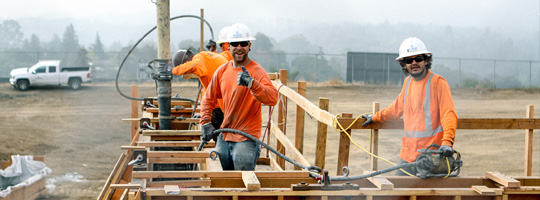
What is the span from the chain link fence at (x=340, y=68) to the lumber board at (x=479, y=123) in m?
5.51

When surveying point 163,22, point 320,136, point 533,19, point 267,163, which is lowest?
point 267,163

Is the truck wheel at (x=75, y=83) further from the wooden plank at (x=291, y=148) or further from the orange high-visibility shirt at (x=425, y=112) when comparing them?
the orange high-visibility shirt at (x=425, y=112)

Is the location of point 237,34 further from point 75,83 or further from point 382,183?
point 75,83

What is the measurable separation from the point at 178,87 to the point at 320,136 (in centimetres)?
3633

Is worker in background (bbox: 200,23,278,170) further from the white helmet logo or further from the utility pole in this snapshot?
the utility pole

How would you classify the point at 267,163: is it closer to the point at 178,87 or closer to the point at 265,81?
the point at 265,81

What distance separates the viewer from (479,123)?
7160 millimetres

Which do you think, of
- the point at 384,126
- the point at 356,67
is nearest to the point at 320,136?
the point at 384,126

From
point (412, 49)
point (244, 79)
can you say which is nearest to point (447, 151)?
point (412, 49)

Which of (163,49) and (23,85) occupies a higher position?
(163,49)

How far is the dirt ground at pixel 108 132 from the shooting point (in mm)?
22469

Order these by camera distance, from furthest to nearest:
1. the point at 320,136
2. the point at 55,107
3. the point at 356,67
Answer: the point at 356,67 → the point at 55,107 → the point at 320,136

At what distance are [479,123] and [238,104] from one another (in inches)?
104

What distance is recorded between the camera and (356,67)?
53.2m
